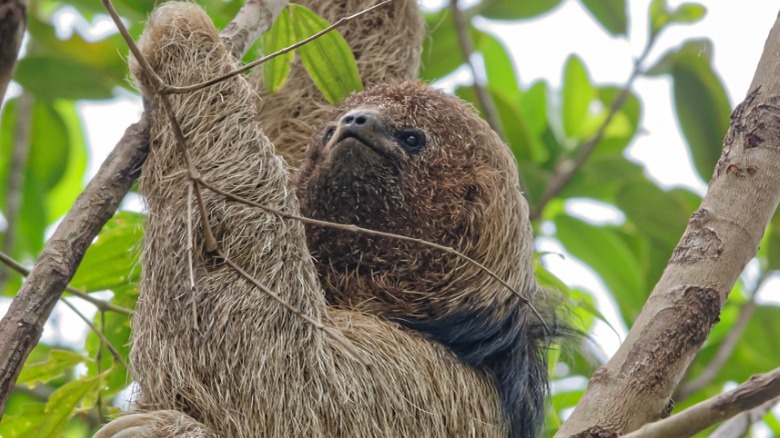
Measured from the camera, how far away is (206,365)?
4906mm

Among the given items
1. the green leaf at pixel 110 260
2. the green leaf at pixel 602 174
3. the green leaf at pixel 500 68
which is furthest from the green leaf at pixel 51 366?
the green leaf at pixel 500 68

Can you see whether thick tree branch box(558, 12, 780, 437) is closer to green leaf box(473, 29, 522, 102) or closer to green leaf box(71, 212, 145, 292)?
green leaf box(71, 212, 145, 292)

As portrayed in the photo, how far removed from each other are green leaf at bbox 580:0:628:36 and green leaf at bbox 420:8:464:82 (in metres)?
1.14

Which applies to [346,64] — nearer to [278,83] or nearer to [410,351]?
[278,83]

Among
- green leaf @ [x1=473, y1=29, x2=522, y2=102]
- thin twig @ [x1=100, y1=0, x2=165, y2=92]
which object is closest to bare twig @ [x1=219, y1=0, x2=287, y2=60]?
thin twig @ [x1=100, y1=0, x2=165, y2=92]

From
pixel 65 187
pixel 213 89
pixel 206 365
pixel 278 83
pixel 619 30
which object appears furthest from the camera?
pixel 65 187

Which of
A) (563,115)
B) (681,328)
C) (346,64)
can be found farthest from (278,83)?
(563,115)

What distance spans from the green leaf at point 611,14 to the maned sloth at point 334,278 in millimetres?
2204

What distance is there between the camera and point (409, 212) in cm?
583

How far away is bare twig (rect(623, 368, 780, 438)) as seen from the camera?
300cm

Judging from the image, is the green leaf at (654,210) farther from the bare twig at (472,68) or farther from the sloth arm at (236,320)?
the sloth arm at (236,320)

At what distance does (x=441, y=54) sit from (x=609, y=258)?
7.21 ft

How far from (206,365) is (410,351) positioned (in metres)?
1.14

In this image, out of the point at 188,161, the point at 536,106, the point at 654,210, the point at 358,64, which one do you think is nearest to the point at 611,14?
the point at 536,106
